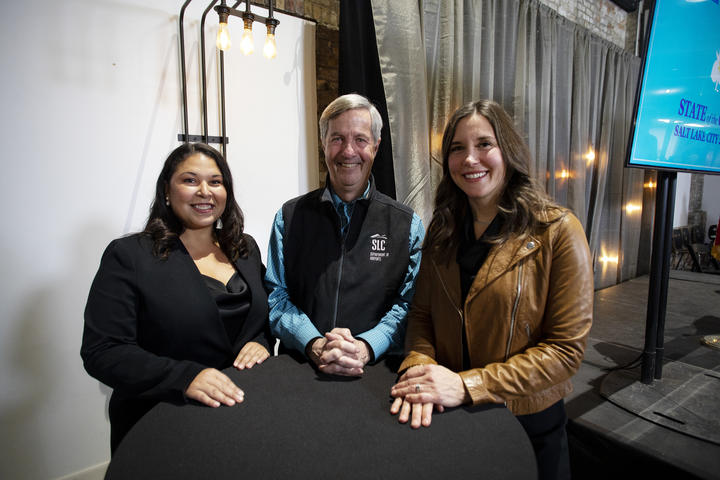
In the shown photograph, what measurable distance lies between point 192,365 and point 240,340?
0.88 feet

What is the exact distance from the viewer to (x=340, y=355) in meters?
1.12

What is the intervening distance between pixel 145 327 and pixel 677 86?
2593 millimetres

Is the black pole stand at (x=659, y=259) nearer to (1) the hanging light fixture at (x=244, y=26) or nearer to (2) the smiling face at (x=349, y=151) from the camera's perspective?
(2) the smiling face at (x=349, y=151)

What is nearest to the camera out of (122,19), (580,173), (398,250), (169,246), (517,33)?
(169,246)

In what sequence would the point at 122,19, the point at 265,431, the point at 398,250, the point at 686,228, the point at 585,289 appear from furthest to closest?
the point at 686,228 < the point at 122,19 < the point at 398,250 < the point at 585,289 < the point at 265,431

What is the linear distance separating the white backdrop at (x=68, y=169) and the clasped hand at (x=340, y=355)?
125 centimetres

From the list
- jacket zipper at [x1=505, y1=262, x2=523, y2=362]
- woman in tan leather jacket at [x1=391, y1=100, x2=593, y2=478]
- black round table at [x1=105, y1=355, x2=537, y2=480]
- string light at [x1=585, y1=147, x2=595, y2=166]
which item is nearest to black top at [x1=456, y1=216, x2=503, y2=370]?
woman in tan leather jacket at [x1=391, y1=100, x2=593, y2=478]

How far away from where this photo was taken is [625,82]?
4.64 meters

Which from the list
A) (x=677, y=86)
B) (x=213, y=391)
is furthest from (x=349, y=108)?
(x=677, y=86)

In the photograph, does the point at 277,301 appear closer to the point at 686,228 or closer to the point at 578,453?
the point at 578,453

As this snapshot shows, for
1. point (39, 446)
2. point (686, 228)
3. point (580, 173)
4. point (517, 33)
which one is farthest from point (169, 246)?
point (686, 228)

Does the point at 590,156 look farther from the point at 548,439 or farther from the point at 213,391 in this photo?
the point at 213,391

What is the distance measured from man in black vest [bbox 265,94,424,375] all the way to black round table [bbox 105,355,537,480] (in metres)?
0.32

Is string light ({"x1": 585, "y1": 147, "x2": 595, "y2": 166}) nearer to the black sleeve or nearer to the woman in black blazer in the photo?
the woman in black blazer
